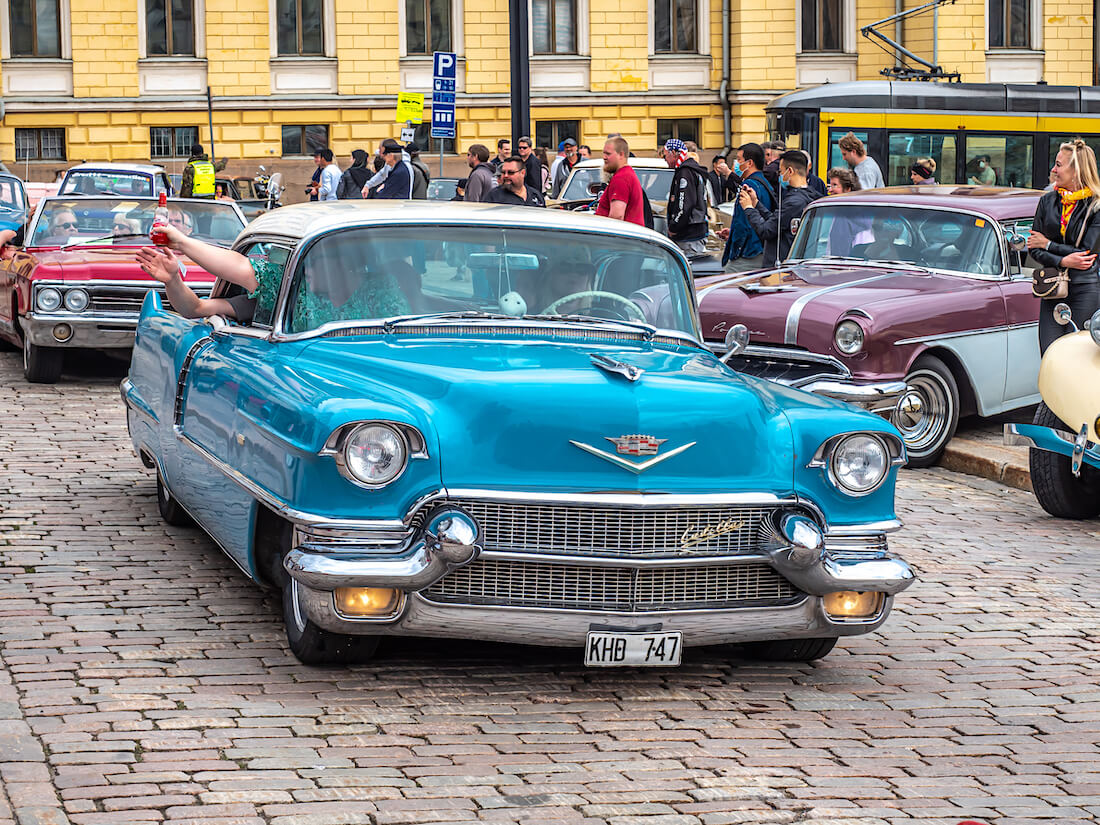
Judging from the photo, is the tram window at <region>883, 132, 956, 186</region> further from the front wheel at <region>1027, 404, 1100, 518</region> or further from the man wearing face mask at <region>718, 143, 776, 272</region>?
the front wheel at <region>1027, 404, 1100, 518</region>

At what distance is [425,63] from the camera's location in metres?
40.6

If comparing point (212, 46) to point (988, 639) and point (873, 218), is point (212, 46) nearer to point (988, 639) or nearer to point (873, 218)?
point (873, 218)

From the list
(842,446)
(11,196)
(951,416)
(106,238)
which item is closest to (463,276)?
(842,446)

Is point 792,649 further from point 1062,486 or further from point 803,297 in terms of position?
point 803,297

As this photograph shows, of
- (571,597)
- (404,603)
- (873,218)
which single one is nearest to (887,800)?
(571,597)

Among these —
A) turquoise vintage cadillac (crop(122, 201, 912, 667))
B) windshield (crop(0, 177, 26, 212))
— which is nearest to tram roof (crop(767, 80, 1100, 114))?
windshield (crop(0, 177, 26, 212))

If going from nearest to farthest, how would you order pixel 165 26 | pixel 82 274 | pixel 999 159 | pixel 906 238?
pixel 906 238 < pixel 82 274 < pixel 999 159 < pixel 165 26

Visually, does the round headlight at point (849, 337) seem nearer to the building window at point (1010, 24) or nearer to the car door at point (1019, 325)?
the car door at point (1019, 325)

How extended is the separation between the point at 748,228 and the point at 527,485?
8.90 m

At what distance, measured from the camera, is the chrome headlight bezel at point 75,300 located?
13.3 meters

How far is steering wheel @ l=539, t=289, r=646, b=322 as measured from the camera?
21.2 feet

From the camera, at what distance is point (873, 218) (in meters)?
11.7

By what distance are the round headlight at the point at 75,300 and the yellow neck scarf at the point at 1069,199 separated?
7367 mm

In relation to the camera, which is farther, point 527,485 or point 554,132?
point 554,132
